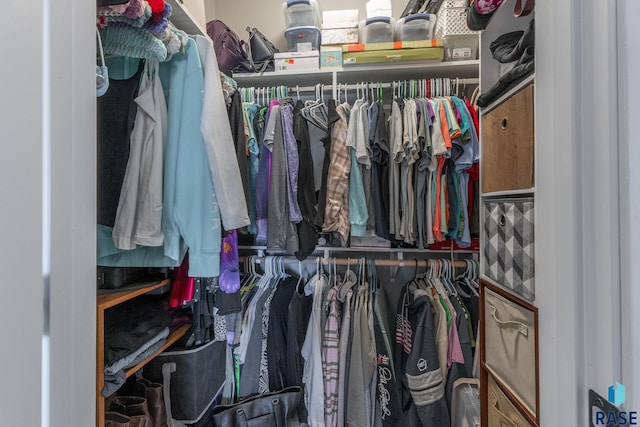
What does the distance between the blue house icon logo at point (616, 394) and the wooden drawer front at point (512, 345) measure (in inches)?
9.3

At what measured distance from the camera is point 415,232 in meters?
1.48

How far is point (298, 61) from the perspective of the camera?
167 centimetres

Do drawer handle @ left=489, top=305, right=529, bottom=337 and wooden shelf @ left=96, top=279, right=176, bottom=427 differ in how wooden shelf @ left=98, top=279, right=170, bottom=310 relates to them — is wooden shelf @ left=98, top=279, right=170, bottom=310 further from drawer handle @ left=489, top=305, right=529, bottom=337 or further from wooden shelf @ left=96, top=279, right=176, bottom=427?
drawer handle @ left=489, top=305, right=529, bottom=337

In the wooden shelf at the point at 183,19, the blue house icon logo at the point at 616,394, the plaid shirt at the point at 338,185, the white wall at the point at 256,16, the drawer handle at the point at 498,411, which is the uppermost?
the white wall at the point at 256,16

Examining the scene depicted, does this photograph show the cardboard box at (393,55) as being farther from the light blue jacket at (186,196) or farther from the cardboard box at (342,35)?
the light blue jacket at (186,196)

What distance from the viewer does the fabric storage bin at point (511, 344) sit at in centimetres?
63

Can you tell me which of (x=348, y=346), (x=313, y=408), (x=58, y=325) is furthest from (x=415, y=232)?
(x=58, y=325)

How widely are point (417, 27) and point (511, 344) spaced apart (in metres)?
1.61

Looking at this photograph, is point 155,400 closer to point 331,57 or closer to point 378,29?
point 331,57

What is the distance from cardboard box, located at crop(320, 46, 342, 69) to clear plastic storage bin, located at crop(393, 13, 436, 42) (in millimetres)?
361

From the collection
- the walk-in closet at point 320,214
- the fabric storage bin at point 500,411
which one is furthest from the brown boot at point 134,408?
the fabric storage bin at point 500,411

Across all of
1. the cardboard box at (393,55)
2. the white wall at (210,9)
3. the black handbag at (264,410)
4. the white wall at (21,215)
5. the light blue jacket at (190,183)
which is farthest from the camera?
the white wall at (210,9)

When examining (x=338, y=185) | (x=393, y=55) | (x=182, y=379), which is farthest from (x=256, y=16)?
(x=182, y=379)

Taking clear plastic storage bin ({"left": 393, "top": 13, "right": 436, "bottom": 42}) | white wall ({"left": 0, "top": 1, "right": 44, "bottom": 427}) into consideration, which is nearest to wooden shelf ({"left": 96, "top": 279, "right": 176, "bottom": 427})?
white wall ({"left": 0, "top": 1, "right": 44, "bottom": 427})
